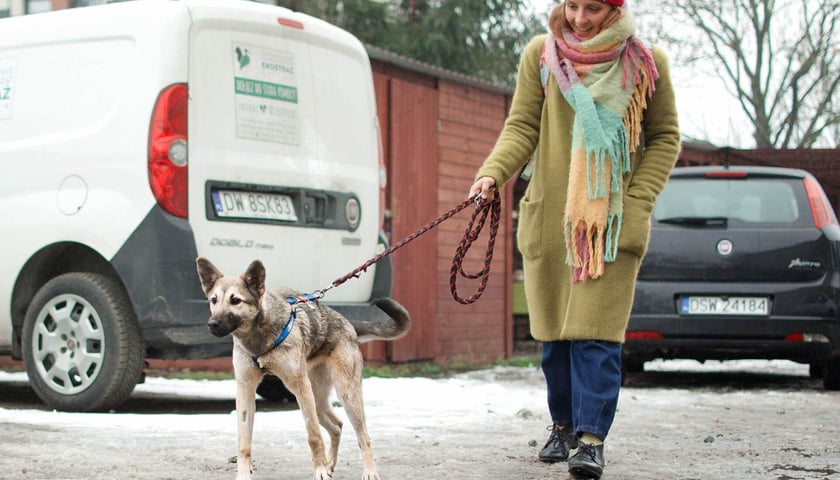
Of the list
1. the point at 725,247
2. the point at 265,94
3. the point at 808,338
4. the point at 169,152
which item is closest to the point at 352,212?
the point at 265,94

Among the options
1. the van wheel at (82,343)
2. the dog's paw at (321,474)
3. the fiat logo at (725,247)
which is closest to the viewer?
the dog's paw at (321,474)

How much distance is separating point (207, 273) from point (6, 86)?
346cm

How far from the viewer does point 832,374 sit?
9859mm

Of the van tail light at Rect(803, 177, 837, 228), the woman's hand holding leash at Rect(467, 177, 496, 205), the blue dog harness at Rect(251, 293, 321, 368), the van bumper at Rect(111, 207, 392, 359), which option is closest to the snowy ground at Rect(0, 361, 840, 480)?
the van bumper at Rect(111, 207, 392, 359)

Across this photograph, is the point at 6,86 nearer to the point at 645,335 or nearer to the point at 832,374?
the point at 645,335

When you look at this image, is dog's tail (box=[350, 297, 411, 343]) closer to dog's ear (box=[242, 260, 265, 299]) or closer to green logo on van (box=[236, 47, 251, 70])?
dog's ear (box=[242, 260, 265, 299])

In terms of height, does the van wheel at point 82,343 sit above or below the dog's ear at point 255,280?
below

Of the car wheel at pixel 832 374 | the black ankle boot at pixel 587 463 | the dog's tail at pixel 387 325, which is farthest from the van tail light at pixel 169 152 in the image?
the car wheel at pixel 832 374

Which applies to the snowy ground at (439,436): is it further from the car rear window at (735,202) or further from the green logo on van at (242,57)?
the green logo on van at (242,57)

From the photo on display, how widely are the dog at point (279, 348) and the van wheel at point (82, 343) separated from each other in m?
2.22

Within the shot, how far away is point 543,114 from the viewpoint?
18.3 feet

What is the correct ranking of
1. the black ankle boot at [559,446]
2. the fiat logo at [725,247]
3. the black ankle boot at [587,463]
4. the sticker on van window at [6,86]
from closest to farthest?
1. the black ankle boot at [587,463]
2. the black ankle boot at [559,446]
3. the sticker on van window at [6,86]
4. the fiat logo at [725,247]

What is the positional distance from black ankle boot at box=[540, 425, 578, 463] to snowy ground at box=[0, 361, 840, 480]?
0.06m

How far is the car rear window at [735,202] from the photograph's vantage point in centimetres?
972
